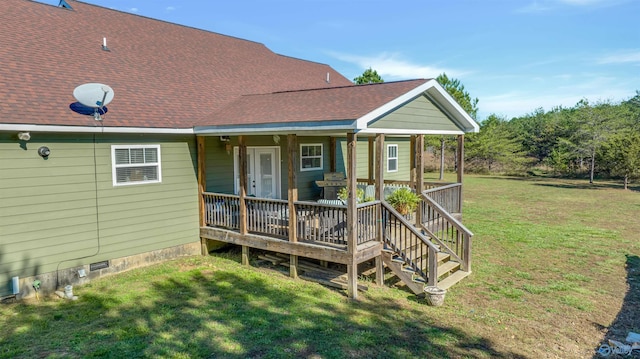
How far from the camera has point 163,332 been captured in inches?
207

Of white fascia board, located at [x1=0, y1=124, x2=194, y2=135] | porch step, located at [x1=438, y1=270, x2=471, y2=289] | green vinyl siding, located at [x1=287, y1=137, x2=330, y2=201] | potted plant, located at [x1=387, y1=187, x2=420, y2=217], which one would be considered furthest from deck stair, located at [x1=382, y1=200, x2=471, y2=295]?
white fascia board, located at [x1=0, y1=124, x2=194, y2=135]

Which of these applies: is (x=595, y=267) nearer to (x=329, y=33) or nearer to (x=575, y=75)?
(x=329, y=33)

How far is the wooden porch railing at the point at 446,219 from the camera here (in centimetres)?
833

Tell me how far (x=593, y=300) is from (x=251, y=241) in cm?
653

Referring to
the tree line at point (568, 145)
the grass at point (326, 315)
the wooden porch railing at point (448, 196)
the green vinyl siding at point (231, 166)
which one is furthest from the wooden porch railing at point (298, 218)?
the tree line at point (568, 145)

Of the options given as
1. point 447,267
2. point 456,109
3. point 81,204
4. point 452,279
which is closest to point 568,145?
point 456,109

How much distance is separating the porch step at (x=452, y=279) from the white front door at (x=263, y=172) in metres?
5.12

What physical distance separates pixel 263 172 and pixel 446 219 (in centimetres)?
503

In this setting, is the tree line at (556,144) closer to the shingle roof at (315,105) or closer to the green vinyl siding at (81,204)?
the shingle roof at (315,105)

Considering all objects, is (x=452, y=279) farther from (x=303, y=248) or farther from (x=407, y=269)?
(x=303, y=248)

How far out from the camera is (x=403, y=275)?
7.28 metres

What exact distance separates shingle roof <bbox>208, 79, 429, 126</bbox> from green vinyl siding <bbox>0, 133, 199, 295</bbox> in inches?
57.9

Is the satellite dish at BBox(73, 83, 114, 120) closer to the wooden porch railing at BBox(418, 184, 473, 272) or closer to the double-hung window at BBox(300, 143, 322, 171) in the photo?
the double-hung window at BBox(300, 143, 322, 171)

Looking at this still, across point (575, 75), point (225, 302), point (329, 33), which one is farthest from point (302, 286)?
point (575, 75)
